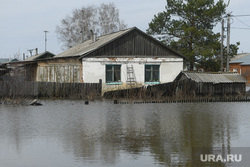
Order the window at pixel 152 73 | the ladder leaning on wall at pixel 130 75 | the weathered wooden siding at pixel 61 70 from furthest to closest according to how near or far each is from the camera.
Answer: the window at pixel 152 73
the ladder leaning on wall at pixel 130 75
the weathered wooden siding at pixel 61 70

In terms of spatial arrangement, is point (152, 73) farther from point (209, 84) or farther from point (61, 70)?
point (61, 70)

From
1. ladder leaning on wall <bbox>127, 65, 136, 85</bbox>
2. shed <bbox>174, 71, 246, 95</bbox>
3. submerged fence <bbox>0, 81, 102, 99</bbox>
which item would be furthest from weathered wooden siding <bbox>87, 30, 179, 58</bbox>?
submerged fence <bbox>0, 81, 102, 99</bbox>

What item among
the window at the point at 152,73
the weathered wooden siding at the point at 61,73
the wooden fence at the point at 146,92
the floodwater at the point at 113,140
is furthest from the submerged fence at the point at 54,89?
the floodwater at the point at 113,140

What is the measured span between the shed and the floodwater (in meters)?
13.0

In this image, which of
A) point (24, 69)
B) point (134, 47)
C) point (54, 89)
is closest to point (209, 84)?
point (134, 47)

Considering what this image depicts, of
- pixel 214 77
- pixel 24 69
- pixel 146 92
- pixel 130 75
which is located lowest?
pixel 146 92

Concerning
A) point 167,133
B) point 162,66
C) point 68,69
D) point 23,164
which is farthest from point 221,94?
point 23,164

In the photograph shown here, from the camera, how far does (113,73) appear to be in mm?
30906

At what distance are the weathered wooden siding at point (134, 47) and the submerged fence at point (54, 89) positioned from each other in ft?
14.0

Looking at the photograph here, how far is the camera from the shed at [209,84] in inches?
1075

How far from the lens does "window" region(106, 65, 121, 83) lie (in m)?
30.7

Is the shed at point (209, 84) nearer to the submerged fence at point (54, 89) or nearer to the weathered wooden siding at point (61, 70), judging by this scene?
the submerged fence at point (54, 89)

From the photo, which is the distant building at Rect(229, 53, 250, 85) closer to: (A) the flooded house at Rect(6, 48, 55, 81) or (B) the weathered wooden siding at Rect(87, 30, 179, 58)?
(B) the weathered wooden siding at Rect(87, 30, 179, 58)

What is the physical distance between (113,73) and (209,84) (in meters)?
7.68
